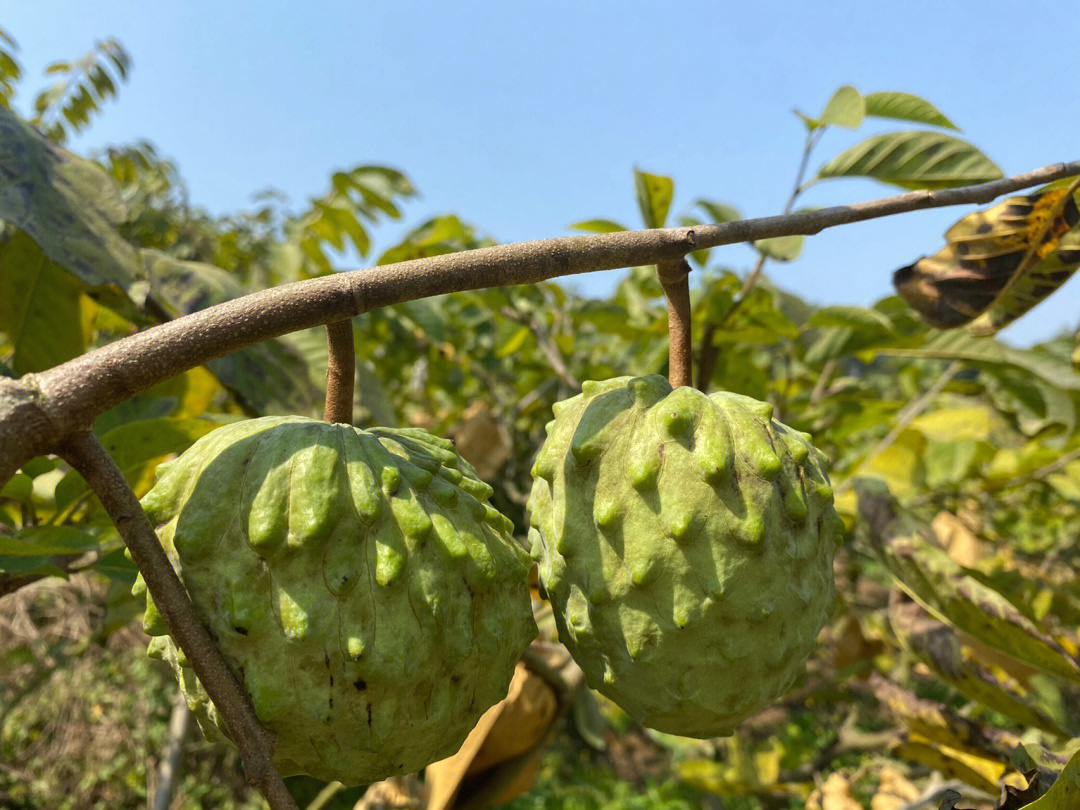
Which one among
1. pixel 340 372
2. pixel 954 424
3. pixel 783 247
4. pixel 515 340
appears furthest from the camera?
pixel 954 424

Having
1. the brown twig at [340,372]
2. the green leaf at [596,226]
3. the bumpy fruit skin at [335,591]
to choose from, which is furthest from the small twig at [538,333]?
the bumpy fruit skin at [335,591]

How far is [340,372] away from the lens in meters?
0.91

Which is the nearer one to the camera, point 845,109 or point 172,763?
point 845,109

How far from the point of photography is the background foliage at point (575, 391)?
3.93 ft

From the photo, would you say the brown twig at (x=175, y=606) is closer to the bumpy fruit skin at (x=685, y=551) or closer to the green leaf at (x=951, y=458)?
the bumpy fruit skin at (x=685, y=551)

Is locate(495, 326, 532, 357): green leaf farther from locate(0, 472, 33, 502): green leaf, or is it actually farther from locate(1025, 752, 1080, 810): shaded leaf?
locate(1025, 752, 1080, 810): shaded leaf

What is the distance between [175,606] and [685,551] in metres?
0.50

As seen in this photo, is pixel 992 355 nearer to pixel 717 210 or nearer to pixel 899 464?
pixel 899 464

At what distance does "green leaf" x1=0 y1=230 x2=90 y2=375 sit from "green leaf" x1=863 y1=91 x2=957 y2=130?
1.41m

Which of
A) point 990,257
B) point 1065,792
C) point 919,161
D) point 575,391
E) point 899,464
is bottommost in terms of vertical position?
point 899,464

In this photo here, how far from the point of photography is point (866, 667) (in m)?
2.98

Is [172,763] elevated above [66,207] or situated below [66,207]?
below

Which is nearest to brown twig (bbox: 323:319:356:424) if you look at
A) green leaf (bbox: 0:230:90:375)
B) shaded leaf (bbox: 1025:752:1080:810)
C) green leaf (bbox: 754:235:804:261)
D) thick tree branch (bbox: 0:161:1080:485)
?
thick tree branch (bbox: 0:161:1080:485)

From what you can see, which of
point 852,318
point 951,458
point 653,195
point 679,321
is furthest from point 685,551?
point 951,458
